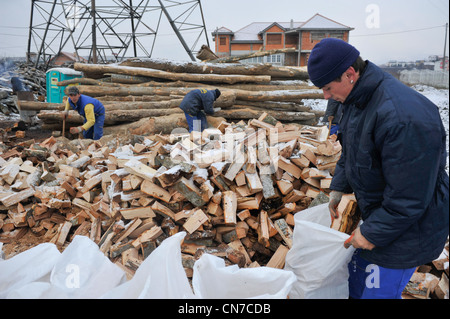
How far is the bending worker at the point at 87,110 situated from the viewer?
667cm

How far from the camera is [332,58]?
1.61 m

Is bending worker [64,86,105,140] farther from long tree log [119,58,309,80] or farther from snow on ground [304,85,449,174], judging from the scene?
snow on ground [304,85,449,174]

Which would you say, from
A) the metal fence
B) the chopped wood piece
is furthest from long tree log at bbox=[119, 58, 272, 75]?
the metal fence

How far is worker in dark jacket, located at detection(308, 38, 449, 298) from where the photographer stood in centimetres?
144

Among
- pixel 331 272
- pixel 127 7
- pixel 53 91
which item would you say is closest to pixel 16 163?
pixel 331 272

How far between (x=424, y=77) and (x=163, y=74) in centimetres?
1867

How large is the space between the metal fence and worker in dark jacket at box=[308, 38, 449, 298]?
20055 mm

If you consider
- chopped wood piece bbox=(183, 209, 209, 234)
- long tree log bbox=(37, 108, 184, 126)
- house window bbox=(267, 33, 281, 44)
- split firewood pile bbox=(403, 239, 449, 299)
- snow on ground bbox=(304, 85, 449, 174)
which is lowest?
split firewood pile bbox=(403, 239, 449, 299)

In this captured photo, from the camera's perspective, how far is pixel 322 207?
228cm

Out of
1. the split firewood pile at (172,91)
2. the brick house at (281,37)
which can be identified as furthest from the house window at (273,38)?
the split firewood pile at (172,91)

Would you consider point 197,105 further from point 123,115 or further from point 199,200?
point 199,200

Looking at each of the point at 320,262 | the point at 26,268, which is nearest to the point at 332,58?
the point at 320,262
